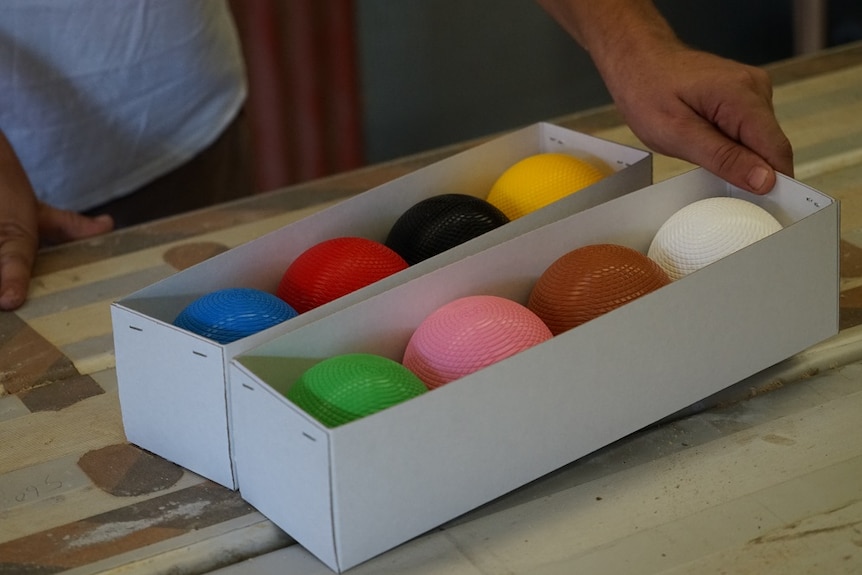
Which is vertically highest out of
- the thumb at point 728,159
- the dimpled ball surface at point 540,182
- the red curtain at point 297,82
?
the thumb at point 728,159

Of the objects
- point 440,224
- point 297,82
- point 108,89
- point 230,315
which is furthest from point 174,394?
point 297,82

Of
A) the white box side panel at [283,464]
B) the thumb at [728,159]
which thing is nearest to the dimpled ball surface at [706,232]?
the thumb at [728,159]

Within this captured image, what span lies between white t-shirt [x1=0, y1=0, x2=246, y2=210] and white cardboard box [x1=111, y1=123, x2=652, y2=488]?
57cm

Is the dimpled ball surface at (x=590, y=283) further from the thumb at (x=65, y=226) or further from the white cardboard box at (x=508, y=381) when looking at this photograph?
the thumb at (x=65, y=226)

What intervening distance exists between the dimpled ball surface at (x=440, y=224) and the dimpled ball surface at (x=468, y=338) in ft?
0.49

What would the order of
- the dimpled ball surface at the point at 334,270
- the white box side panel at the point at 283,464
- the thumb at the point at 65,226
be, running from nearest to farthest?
the white box side panel at the point at 283,464 < the dimpled ball surface at the point at 334,270 < the thumb at the point at 65,226

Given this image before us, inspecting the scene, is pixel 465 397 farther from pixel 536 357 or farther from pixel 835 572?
pixel 835 572

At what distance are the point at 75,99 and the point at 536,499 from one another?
0.92m

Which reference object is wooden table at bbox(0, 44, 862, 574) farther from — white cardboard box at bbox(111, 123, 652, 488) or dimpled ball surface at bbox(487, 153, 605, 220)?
dimpled ball surface at bbox(487, 153, 605, 220)

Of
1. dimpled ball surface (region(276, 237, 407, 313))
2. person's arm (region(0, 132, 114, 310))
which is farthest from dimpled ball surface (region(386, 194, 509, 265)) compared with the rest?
person's arm (region(0, 132, 114, 310))

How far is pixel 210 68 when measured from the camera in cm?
155

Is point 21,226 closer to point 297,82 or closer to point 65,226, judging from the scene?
point 65,226

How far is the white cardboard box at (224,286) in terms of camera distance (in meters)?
0.81

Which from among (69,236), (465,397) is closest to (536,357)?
(465,397)
